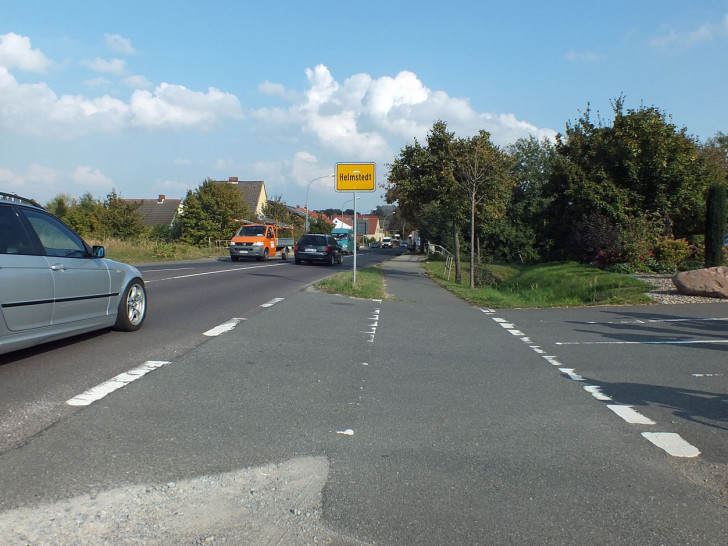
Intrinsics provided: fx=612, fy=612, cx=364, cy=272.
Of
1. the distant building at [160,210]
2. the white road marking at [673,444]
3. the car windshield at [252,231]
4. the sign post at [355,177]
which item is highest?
the distant building at [160,210]

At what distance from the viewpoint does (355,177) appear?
16.2 metres

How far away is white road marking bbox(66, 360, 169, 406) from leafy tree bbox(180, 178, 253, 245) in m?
47.1

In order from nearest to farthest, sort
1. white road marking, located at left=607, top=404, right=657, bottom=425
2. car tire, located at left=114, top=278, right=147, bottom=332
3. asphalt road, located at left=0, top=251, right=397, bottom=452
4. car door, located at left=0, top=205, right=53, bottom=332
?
asphalt road, located at left=0, top=251, right=397, bottom=452, white road marking, located at left=607, top=404, right=657, bottom=425, car door, located at left=0, top=205, right=53, bottom=332, car tire, located at left=114, top=278, right=147, bottom=332

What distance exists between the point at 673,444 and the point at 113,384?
4.63 metres

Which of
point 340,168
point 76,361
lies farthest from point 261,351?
point 340,168

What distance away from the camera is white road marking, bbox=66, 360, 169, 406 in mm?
4996

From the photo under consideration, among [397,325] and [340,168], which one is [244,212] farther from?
[397,325]

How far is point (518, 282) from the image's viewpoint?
23891 mm

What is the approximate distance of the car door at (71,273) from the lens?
6383mm

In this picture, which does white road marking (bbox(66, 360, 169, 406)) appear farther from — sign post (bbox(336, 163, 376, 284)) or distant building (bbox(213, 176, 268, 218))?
distant building (bbox(213, 176, 268, 218))

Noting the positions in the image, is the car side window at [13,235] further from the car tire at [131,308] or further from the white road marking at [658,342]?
the white road marking at [658,342]

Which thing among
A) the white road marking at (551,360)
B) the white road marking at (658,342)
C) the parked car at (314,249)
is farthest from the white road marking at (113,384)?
the parked car at (314,249)

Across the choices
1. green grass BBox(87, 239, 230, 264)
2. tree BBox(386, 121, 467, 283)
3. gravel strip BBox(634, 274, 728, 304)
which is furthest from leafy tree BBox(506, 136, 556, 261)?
gravel strip BBox(634, 274, 728, 304)

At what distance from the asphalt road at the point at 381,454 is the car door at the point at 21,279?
130 centimetres
